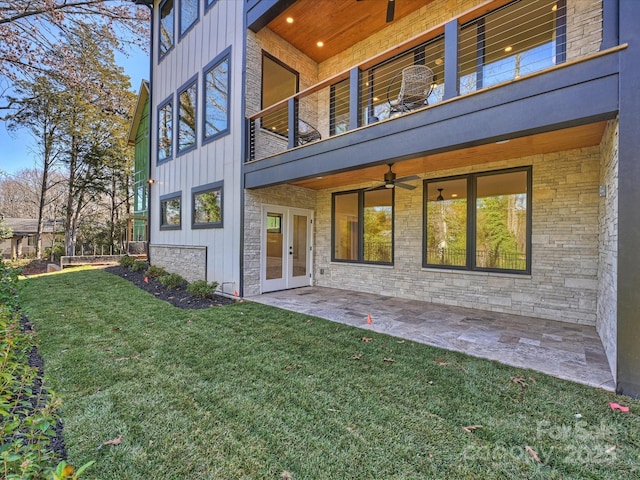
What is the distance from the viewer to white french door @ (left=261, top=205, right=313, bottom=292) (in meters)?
7.50

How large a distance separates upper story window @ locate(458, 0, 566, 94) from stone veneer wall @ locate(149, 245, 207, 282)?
7.60 m

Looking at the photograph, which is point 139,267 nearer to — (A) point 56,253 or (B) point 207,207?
(B) point 207,207

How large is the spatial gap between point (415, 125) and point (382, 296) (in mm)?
4304

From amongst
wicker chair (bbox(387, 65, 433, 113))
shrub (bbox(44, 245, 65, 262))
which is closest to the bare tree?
wicker chair (bbox(387, 65, 433, 113))

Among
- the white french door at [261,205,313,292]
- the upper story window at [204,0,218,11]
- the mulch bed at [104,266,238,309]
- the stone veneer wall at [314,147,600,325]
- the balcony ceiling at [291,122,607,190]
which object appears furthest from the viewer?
the upper story window at [204,0,218,11]

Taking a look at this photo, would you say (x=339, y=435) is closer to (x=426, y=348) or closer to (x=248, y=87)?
(x=426, y=348)

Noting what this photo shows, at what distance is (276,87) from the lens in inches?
315

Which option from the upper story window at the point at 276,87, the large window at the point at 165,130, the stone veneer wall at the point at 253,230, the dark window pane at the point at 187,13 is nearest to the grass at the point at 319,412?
the stone veneer wall at the point at 253,230

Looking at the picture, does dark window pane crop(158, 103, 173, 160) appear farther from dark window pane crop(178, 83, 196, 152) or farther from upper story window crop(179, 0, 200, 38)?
upper story window crop(179, 0, 200, 38)

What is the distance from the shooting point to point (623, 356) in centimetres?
273

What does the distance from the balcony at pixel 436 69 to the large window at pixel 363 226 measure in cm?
198

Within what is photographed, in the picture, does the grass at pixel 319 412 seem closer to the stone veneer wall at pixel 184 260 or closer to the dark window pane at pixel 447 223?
the dark window pane at pixel 447 223

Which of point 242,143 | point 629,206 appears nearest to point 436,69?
point 242,143

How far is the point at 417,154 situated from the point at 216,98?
6314 millimetres
